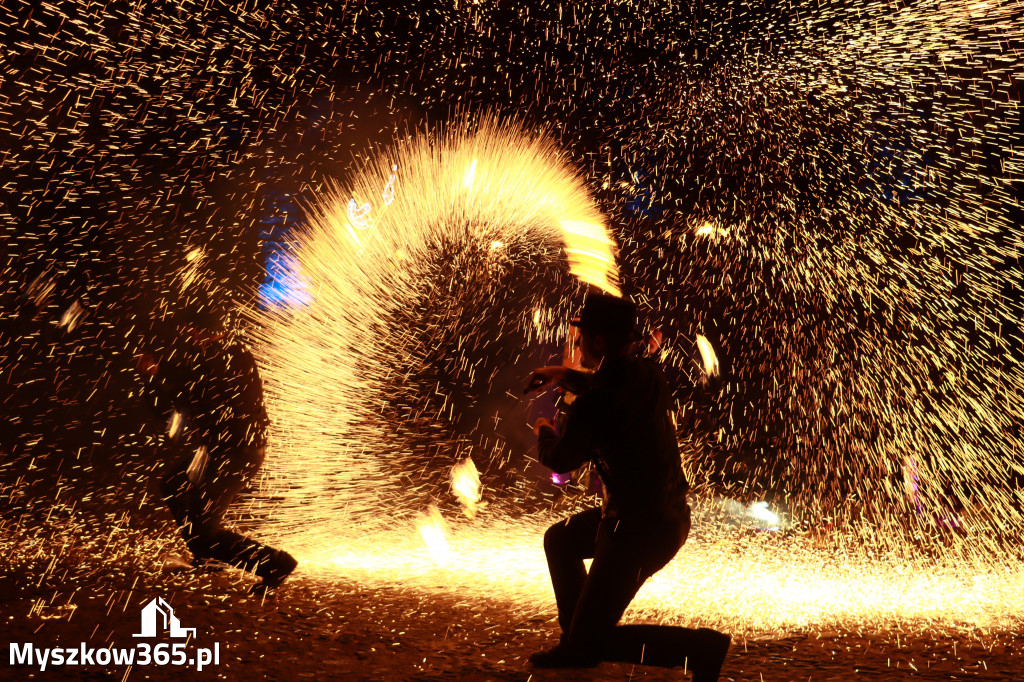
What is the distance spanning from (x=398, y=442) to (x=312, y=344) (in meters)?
2.10

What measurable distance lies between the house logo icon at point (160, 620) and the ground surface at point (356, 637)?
51 millimetres

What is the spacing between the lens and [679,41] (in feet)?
25.3

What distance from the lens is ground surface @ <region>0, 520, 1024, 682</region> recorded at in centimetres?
350

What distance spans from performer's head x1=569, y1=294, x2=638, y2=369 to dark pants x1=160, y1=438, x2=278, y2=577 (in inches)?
101

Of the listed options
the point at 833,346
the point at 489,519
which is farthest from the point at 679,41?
the point at 489,519

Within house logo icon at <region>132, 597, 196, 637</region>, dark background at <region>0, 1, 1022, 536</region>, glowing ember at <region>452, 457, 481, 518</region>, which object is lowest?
glowing ember at <region>452, 457, 481, 518</region>

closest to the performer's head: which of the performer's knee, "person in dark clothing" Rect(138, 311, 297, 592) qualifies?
the performer's knee

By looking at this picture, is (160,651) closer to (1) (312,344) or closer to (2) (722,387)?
(1) (312,344)

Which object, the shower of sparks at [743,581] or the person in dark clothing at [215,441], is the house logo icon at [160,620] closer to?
the person in dark clothing at [215,441]

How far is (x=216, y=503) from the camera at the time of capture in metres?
4.75

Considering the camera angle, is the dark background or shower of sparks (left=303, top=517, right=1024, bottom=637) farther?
the dark background

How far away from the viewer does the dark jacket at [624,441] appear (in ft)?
9.42

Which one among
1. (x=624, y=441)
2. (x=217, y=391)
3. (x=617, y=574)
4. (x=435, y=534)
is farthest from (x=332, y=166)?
(x=617, y=574)

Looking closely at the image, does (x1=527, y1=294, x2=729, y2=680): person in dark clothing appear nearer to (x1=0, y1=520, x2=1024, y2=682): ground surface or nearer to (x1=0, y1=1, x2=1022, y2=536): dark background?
(x1=0, y1=520, x2=1024, y2=682): ground surface
